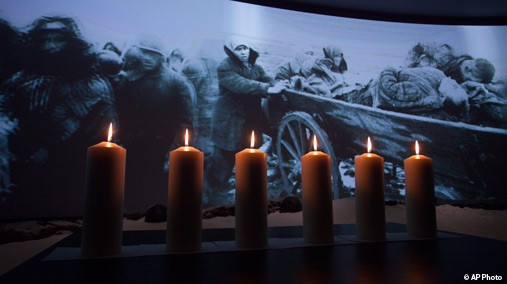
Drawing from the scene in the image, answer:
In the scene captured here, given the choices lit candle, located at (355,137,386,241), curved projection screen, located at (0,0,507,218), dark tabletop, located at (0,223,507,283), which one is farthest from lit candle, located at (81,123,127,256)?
curved projection screen, located at (0,0,507,218)

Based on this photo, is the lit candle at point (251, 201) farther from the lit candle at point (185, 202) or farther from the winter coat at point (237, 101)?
the winter coat at point (237, 101)

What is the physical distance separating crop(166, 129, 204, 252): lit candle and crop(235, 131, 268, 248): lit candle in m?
0.07

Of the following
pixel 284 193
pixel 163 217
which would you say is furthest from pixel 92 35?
pixel 284 193

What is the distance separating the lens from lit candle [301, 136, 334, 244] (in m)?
0.60

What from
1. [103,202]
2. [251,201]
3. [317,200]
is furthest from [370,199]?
[103,202]

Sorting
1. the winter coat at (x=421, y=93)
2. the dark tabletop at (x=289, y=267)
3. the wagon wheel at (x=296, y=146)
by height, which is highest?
the winter coat at (x=421, y=93)

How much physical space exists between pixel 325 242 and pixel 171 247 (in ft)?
0.92

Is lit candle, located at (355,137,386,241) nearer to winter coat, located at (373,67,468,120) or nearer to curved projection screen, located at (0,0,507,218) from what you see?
curved projection screen, located at (0,0,507,218)

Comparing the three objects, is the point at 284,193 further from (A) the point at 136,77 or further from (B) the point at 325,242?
(B) the point at 325,242

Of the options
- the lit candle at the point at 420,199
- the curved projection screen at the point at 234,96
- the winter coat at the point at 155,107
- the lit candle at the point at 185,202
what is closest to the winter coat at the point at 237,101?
the curved projection screen at the point at 234,96

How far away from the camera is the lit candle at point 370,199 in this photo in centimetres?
63

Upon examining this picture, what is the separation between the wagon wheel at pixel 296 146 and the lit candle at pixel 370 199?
6.42 feet

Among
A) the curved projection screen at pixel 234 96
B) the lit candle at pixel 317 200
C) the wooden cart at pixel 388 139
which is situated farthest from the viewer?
the wooden cart at pixel 388 139

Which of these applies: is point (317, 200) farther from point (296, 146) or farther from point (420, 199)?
point (296, 146)
